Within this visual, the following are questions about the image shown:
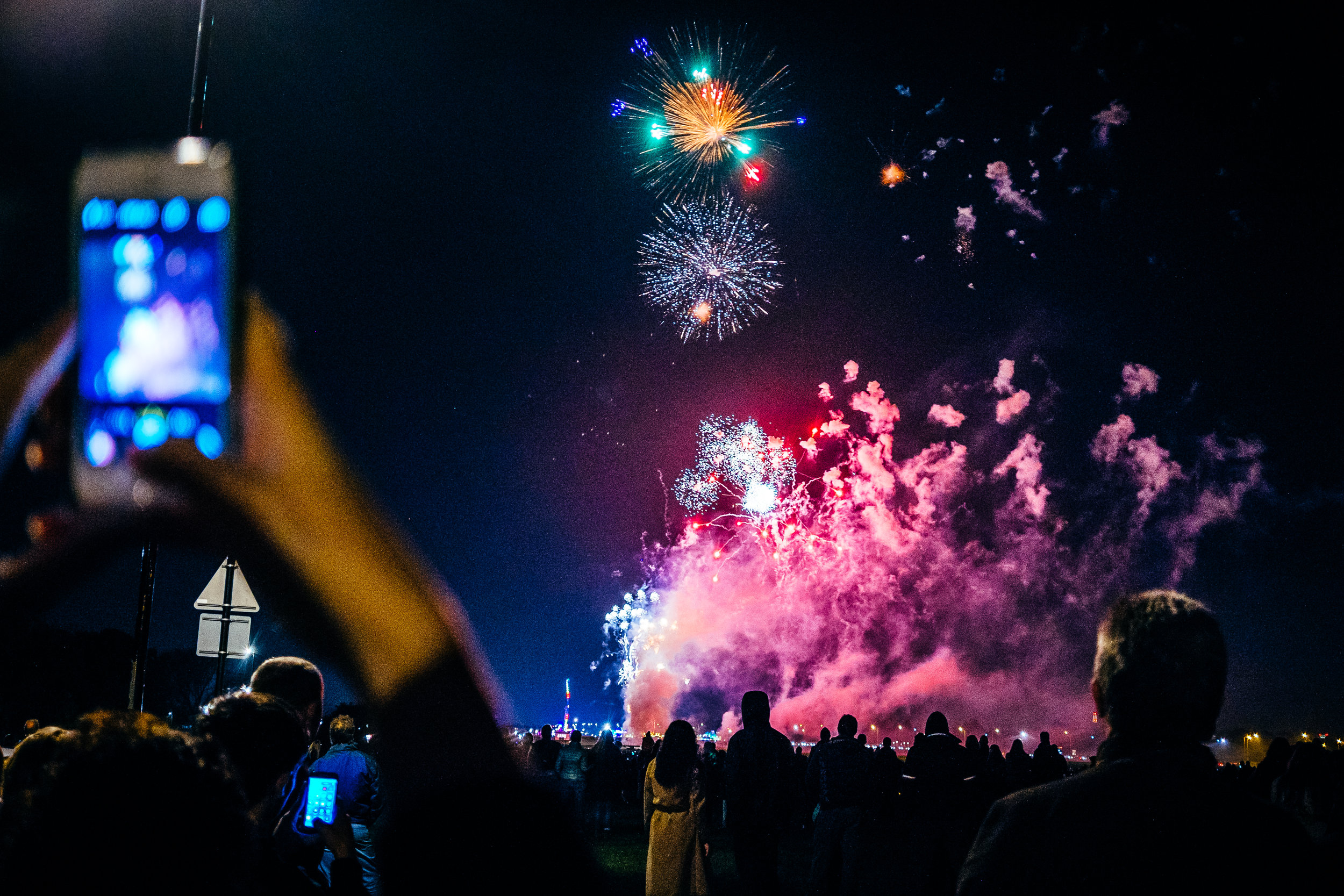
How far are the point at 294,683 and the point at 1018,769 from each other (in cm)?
1276

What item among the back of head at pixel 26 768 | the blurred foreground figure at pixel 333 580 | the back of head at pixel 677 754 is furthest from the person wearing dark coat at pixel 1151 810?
the back of head at pixel 677 754

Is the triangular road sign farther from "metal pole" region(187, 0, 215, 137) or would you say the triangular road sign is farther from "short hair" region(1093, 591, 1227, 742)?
"short hair" region(1093, 591, 1227, 742)

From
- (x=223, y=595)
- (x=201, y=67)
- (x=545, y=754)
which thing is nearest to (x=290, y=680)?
(x=201, y=67)

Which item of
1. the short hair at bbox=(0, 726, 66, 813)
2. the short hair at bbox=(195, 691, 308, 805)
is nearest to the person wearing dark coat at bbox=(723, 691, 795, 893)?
the short hair at bbox=(195, 691, 308, 805)

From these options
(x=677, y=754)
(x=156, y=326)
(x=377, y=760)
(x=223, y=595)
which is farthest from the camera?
(x=223, y=595)

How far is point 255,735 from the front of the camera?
2.66m

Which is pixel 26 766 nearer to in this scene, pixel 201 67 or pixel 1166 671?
pixel 1166 671

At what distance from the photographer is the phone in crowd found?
3.21 metres

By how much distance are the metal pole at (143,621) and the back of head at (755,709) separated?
453 centimetres

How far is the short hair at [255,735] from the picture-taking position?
8.69ft

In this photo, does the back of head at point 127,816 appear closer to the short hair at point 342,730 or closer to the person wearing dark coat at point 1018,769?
the short hair at point 342,730

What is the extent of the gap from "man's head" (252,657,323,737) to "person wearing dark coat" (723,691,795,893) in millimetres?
4732

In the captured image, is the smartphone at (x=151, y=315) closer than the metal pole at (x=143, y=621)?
Yes

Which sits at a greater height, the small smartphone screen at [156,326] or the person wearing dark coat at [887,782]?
the small smartphone screen at [156,326]
